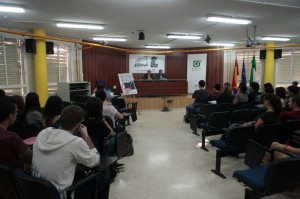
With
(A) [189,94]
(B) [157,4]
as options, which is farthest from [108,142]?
(A) [189,94]

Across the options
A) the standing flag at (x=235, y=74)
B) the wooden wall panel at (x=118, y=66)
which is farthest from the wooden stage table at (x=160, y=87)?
the standing flag at (x=235, y=74)

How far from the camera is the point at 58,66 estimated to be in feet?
24.2

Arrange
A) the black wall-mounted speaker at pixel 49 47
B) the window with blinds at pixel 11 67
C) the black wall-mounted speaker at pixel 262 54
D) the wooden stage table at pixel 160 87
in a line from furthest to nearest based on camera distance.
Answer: the wooden stage table at pixel 160 87, the black wall-mounted speaker at pixel 262 54, the black wall-mounted speaker at pixel 49 47, the window with blinds at pixel 11 67

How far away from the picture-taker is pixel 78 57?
803 cm

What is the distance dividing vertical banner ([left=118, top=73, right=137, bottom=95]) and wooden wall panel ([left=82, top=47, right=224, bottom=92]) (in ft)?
3.86

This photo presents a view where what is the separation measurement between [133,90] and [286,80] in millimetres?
6990

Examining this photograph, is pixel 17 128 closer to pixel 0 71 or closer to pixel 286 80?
pixel 0 71

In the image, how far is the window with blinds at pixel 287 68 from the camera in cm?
955

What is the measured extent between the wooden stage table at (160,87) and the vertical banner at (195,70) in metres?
0.73

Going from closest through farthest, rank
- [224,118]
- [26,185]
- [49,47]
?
[26,185]
[224,118]
[49,47]

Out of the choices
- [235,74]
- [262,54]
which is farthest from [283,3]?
[235,74]

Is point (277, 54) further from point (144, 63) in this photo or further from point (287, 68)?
point (144, 63)

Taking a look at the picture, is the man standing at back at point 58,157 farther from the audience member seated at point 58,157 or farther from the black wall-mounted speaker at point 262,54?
the black wall-mounted speaker at point 262,54

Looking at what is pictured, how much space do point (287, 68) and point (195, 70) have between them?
13.5ft
